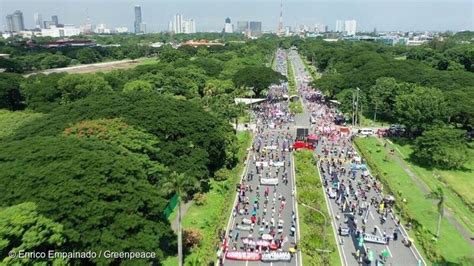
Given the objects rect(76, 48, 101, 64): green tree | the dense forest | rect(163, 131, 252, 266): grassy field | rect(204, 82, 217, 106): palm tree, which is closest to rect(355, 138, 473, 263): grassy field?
rect(163, 131, 252, 266): grassy field

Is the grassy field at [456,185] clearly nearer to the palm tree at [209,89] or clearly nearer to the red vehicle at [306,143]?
the red vehicle at [306,143]

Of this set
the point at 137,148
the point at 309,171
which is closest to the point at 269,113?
the point at 309,171

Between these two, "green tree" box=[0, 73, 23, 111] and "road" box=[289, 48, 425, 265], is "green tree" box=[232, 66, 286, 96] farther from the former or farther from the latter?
"green tree" box=[0, 73, 23, 111]

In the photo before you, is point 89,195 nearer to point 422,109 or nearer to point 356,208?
point 356,208

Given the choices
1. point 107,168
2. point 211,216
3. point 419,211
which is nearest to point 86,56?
point 211,216

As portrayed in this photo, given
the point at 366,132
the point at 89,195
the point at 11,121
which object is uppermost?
the point at 89,195

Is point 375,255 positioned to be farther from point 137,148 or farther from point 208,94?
point 208,94

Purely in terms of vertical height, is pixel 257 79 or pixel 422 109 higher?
pixel 422 109

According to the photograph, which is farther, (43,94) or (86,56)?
(86,56)

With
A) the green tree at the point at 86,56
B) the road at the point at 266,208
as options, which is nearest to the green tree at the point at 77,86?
the road at the point at 266,208
